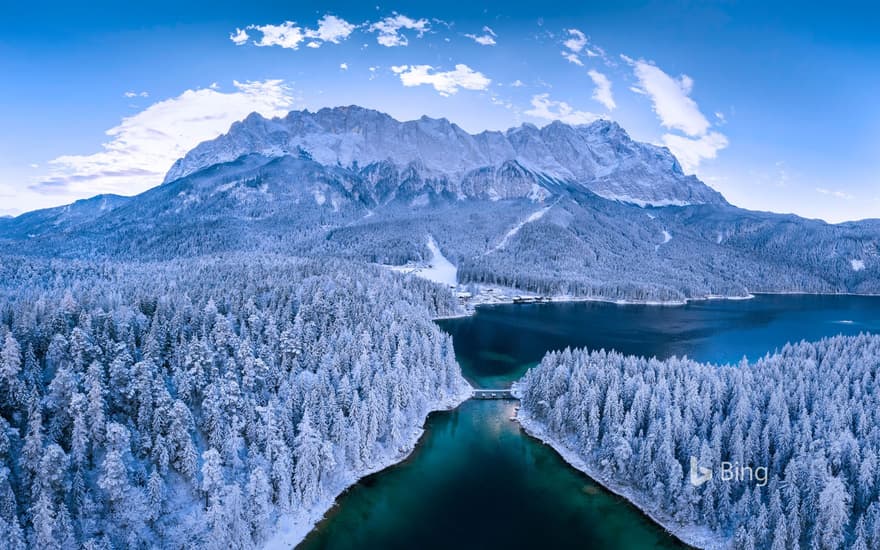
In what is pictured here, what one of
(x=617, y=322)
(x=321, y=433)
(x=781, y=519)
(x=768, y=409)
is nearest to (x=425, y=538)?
(x=321, y=433)

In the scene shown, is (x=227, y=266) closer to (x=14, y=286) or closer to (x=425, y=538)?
(x=14, y=286)
